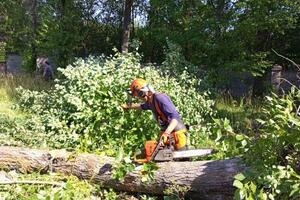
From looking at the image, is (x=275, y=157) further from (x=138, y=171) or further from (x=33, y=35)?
(x=33, y=35)

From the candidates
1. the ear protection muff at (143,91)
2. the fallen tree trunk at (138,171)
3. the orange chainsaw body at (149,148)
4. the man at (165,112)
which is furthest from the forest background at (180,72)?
the ear protection muff at (143,91)

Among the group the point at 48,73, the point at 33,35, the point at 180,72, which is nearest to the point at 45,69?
the point at 48,73

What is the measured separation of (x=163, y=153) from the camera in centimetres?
577

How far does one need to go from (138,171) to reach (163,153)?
1.26 ft

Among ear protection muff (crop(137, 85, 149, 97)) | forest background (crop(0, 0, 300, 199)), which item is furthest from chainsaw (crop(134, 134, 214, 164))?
ear protection muff (crop(137, 85, 149, 97))

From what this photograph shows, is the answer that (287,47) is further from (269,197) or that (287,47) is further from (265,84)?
(269,197)

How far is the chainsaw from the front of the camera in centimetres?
572

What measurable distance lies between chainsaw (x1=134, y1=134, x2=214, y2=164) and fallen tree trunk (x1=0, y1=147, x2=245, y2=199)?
100mm

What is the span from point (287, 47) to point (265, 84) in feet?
10.2

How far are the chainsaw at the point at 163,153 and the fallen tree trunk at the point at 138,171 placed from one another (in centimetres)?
10

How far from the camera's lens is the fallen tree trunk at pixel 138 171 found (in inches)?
207

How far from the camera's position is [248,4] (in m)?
10.6

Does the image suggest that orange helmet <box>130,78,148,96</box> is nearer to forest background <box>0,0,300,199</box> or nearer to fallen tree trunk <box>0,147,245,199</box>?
fallen tree trunk <box>0,147,245,199</box>

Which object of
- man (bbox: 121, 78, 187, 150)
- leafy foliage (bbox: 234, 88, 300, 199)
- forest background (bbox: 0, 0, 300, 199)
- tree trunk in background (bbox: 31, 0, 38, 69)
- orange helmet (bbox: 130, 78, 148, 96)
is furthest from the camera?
tree trunk in background (bbox: 31, 0, 38, 69)
